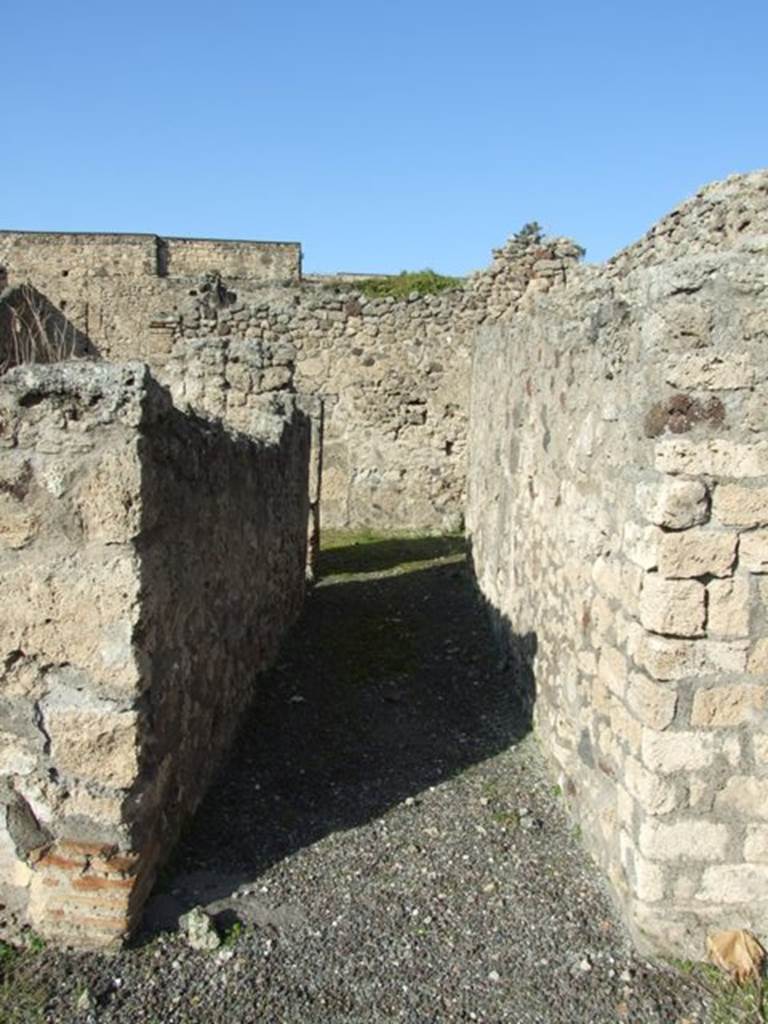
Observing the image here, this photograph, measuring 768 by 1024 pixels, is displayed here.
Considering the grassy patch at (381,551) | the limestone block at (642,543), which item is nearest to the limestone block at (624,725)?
the limestone block at (642,543)

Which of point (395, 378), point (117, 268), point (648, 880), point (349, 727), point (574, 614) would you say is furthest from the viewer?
point (117, 268)

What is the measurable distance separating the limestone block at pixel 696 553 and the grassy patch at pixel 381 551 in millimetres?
6541

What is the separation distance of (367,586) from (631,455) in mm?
5676

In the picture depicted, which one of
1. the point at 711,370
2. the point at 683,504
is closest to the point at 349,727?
the point at 683,504

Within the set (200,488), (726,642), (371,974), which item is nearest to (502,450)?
(200,488)

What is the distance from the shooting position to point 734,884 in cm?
311

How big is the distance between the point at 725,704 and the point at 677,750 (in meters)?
0.23

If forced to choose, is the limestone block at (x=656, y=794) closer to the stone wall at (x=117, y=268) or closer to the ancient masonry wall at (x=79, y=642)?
the ancient masonry wall at (x=79, y=642)

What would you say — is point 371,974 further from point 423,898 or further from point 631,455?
point 631,455

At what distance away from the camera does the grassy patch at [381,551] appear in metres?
9.77

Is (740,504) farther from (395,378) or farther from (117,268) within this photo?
(117,268)

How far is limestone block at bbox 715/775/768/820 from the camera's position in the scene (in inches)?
121

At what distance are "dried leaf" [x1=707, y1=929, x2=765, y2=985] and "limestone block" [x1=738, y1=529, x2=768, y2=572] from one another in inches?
51.3

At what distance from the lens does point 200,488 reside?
3832 millimetres
